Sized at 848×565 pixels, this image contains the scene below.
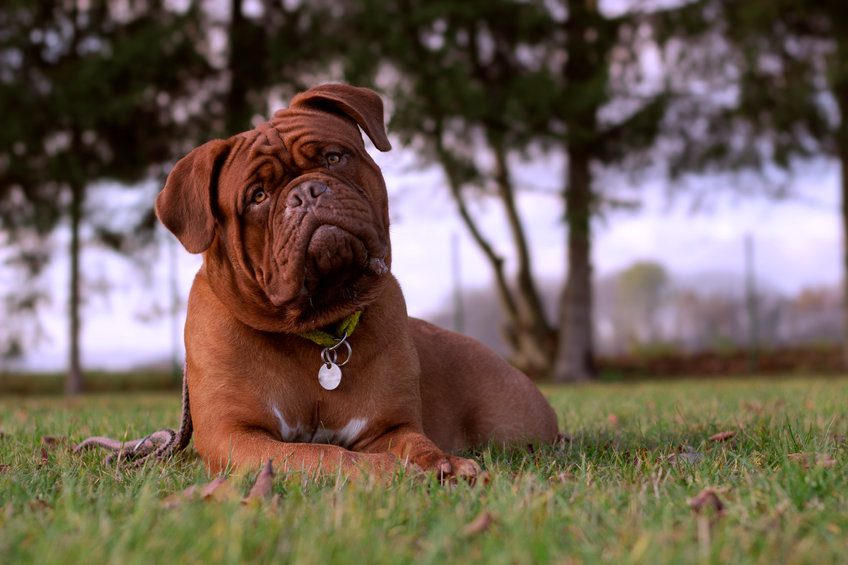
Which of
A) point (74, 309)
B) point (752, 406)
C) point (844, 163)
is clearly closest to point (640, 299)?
point (844, 163)

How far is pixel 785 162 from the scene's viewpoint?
15.5m

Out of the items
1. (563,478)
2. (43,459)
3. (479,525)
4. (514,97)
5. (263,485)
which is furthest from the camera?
(514,97)

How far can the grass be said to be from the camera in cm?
188

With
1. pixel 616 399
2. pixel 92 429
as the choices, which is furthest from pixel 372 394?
pixel 616 399

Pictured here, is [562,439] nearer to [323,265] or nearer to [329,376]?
[329,376]

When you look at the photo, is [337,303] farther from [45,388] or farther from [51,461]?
[45,388]

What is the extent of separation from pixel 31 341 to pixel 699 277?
14370 mm

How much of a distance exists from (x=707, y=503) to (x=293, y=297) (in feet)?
5.86

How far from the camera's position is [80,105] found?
14.9 meters

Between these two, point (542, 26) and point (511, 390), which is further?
point (542, 26)

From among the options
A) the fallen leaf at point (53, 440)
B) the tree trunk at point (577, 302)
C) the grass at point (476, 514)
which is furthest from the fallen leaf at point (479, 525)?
the tree trunk at point (577, 302)

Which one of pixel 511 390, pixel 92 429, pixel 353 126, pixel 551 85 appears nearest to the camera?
pixel 353 126

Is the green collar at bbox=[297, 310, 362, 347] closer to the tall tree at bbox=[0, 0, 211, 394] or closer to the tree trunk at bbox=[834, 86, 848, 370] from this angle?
the tall tree at bbox=[0, 0, 211, 394]

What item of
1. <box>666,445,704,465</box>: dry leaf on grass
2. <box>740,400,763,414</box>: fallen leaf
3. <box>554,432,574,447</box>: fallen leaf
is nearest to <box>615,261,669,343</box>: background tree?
<box>740,400,763,414</box>: fallen leaf
